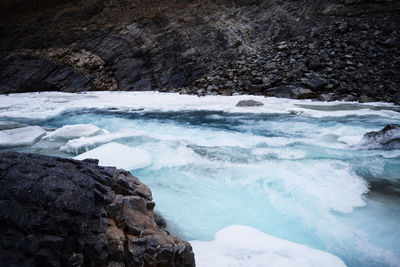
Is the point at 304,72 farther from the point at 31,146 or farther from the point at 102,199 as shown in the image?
the point at 102,199

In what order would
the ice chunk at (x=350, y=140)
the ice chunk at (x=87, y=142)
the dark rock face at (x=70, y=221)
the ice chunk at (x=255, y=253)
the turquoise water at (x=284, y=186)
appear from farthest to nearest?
the ice chunk at (x=350, y=140), the ice chunk at (x=87, y=142), the turquoise water at (x=284, y=186), the ice chunk at (x=255, y=253), the dark rock face at (x=70, y=221)

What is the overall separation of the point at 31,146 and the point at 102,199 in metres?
2.95

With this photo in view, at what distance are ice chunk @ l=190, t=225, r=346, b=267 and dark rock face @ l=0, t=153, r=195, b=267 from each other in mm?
287

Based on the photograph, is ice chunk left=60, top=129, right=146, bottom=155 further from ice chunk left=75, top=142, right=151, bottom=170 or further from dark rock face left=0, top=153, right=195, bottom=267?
dark rock face left=0, top=153, right=195, bottom=267

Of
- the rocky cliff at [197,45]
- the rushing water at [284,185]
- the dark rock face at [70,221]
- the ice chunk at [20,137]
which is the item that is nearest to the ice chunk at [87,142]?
the rushing water at [284,185]

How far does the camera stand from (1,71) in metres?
12.0

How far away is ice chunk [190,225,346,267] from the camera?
1.47m

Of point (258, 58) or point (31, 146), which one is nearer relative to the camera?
point (31, 146)

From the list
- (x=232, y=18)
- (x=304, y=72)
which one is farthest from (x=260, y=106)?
(x=232, y=18)

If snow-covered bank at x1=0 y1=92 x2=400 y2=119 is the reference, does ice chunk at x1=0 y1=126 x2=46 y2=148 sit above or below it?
below

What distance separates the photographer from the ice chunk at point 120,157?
2.61m

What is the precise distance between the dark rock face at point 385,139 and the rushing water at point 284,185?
14 cm

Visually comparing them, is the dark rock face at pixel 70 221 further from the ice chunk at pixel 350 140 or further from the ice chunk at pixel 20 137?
the ice chunk at pixel 350 140

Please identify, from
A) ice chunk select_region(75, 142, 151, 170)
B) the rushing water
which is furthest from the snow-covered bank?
ice chunk select_region(75, 142, 151, 170)
